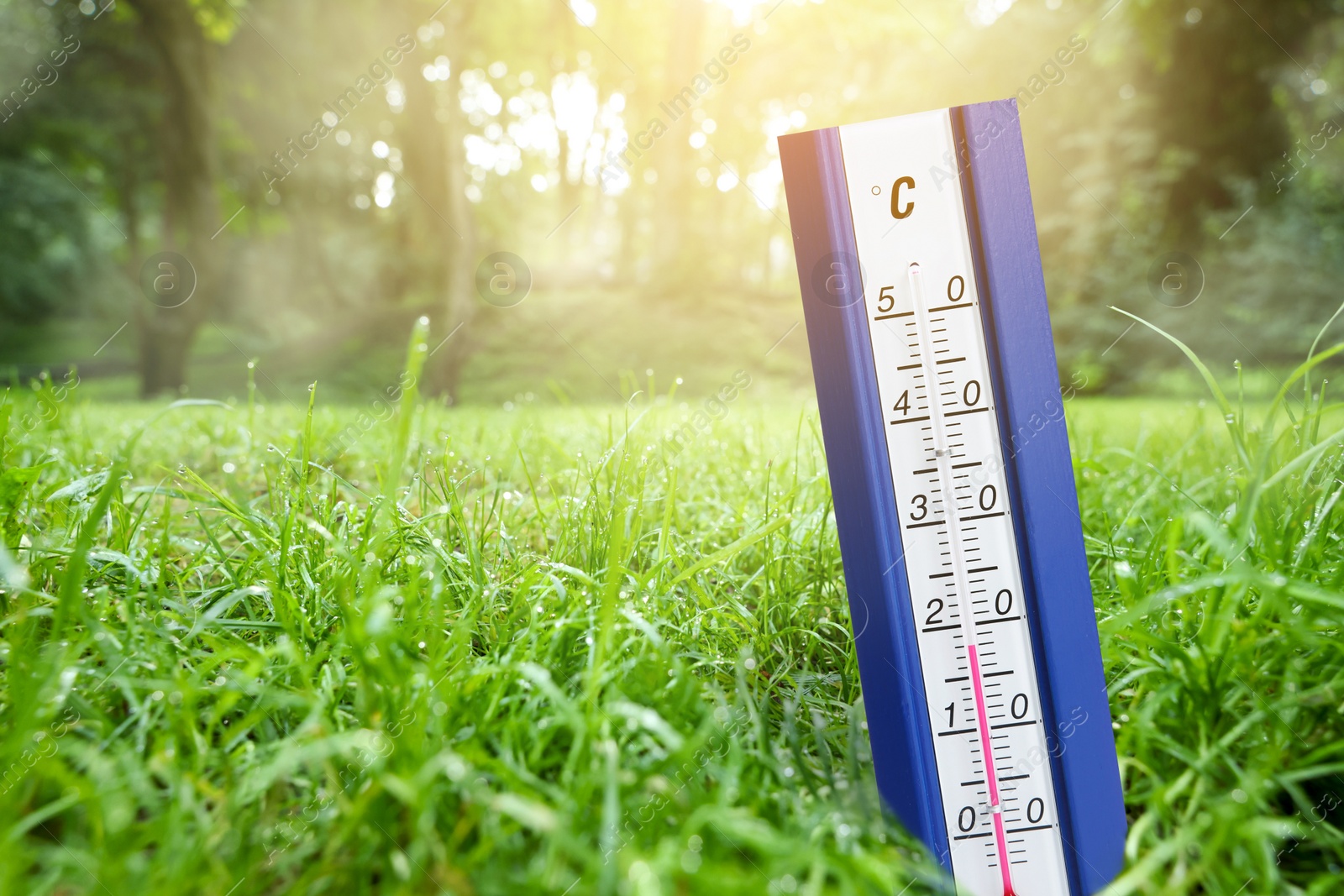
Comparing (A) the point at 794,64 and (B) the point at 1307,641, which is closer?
(B) the point at 1307,641

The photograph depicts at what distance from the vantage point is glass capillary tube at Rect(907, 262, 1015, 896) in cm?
130

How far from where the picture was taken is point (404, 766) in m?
0.91

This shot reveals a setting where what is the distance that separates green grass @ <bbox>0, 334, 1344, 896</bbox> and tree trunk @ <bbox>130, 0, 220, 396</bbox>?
391 inches

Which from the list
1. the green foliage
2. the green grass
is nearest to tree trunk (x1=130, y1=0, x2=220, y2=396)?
the green grass

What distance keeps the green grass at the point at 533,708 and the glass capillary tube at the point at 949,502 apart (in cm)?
22

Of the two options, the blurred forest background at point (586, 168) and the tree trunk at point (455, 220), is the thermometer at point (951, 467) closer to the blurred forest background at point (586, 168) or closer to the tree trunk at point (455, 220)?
the blurred forest background at point (586, 168)

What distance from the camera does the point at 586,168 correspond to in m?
25.7

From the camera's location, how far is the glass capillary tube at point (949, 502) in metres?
1.30

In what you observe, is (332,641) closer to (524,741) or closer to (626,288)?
(524,741)

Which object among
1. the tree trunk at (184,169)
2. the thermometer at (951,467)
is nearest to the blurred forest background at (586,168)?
the tree trunk at (184,169)

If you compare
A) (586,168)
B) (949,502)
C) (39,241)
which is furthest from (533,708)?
(39,241)

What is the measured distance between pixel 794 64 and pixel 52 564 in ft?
64.9

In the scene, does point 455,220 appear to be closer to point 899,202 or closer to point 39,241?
point 899,202

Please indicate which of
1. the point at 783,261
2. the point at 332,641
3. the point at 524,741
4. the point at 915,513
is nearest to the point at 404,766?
the point at 524,741
